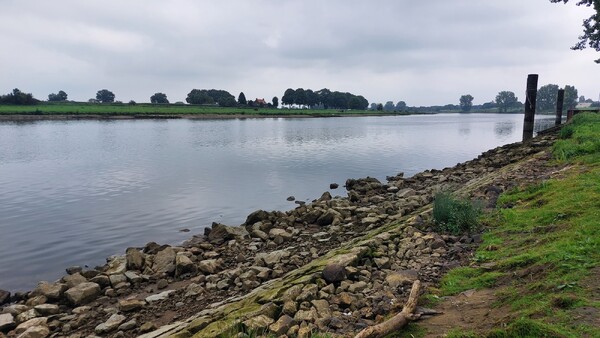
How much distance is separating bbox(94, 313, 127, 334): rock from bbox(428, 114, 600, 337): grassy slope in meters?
6.40

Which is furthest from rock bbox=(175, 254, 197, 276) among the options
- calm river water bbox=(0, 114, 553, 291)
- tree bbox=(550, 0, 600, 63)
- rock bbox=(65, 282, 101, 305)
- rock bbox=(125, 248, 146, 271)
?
tree bbox=(550, 0, 600, 63)

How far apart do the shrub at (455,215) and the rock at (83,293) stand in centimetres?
869

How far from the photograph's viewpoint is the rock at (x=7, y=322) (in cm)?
843

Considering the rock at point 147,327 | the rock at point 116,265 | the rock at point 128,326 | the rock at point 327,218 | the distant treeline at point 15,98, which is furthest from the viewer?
the distant treeline at point 15,98

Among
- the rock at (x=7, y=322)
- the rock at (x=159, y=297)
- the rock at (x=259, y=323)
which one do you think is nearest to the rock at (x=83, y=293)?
the rock at (x=7, y=322)

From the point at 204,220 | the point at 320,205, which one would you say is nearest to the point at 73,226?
the point at 204,220

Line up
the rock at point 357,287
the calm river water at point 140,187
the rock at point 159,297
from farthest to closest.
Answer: the calm river water at point 140,187, the rock at point 159,297, the rock at point 357,287

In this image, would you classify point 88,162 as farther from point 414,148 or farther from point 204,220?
point 414,148

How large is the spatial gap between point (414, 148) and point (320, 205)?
31.8 m

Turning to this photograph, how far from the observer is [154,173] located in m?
28.9

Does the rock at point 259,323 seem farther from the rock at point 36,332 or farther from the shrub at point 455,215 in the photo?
the shrub at point 455,215

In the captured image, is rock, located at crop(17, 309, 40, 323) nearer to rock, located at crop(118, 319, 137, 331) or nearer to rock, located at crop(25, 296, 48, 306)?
rock, located at crop(25, 296, 48, 306)

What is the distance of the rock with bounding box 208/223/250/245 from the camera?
14.1 m

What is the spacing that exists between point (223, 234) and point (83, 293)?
5.34m
